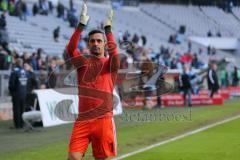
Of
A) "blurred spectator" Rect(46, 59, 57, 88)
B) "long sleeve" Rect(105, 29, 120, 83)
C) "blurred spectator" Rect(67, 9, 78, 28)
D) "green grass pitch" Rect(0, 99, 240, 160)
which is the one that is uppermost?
"blurred spectator" Rect(67, 9, 78, 28)

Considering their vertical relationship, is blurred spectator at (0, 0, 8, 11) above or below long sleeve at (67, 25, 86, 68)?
above

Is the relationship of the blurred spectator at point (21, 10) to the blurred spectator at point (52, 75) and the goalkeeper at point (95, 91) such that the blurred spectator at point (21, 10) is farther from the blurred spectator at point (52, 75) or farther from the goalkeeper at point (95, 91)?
the goalkeeper at point (95, 91)

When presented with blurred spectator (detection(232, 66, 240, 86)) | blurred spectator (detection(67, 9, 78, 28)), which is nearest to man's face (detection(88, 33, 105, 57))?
blurred spectator (detection(67, 9, 78, 28))

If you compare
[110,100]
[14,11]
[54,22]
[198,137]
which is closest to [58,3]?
[54,22]

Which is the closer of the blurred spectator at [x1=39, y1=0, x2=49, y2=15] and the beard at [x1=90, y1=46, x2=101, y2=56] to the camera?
the beard at [x1=90, y1=46, x2=101, y2=56]

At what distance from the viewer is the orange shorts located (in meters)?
7.61

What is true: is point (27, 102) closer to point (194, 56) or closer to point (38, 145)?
point (38, 145)

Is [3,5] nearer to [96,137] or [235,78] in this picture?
[235,78]

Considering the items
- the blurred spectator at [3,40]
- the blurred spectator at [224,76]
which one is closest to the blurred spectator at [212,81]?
the blurred spectator at [224,76]

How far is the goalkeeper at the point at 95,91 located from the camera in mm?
7559

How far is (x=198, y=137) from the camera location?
52.3 ft

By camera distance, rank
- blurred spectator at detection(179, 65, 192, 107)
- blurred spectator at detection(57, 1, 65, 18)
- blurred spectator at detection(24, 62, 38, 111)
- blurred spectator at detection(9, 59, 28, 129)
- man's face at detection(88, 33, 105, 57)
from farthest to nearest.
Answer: blurred spectator at detection(57, 1, 65, 18)
blurred spectator at detection(179, 65, 192, 107)
blurred spectator at detection(24, 62, 38, 111)
blurred spectator at detection(9, 59, 28, 129)
man's face at detection(88, 33, 105, 57)

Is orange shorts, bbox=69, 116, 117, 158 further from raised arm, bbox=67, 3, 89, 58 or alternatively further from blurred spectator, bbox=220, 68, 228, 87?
blurred spectator, bbox=220, 68, 228, 87

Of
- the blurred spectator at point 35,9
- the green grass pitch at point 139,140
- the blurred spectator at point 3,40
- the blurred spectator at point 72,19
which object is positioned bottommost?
the green grass pitch at point 139,140
